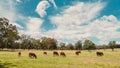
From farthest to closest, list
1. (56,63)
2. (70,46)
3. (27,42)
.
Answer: (70,46) < (27,42) < (56,63)

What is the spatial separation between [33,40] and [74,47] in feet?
130

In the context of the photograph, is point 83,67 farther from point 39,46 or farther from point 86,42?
point 39,46

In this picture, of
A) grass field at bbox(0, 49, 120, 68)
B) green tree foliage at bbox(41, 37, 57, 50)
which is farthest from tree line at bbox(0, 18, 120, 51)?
grass field at bbox(0, 49, 120, 68)

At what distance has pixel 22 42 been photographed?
462ft

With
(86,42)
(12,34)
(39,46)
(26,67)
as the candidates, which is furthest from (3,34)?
(26,67)

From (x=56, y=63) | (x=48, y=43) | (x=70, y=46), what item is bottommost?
(x=56, y=63)

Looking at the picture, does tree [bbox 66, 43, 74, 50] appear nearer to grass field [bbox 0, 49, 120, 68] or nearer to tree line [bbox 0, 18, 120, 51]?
tree line [bbox 0, 18, 120, 51]

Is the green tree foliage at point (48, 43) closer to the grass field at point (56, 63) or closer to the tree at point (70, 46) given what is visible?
the tree at point (70, 46)

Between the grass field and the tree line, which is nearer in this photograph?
the grass field

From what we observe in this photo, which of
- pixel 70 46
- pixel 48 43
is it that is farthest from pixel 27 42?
pixel 70 46

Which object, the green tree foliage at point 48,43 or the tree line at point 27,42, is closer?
the tree line at point 27,42

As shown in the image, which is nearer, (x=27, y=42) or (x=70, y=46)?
(x=27, y=42)

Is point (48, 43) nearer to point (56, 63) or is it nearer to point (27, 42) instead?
point (27, 42)

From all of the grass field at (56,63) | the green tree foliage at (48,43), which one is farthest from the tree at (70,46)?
the grass field at (56,63)
